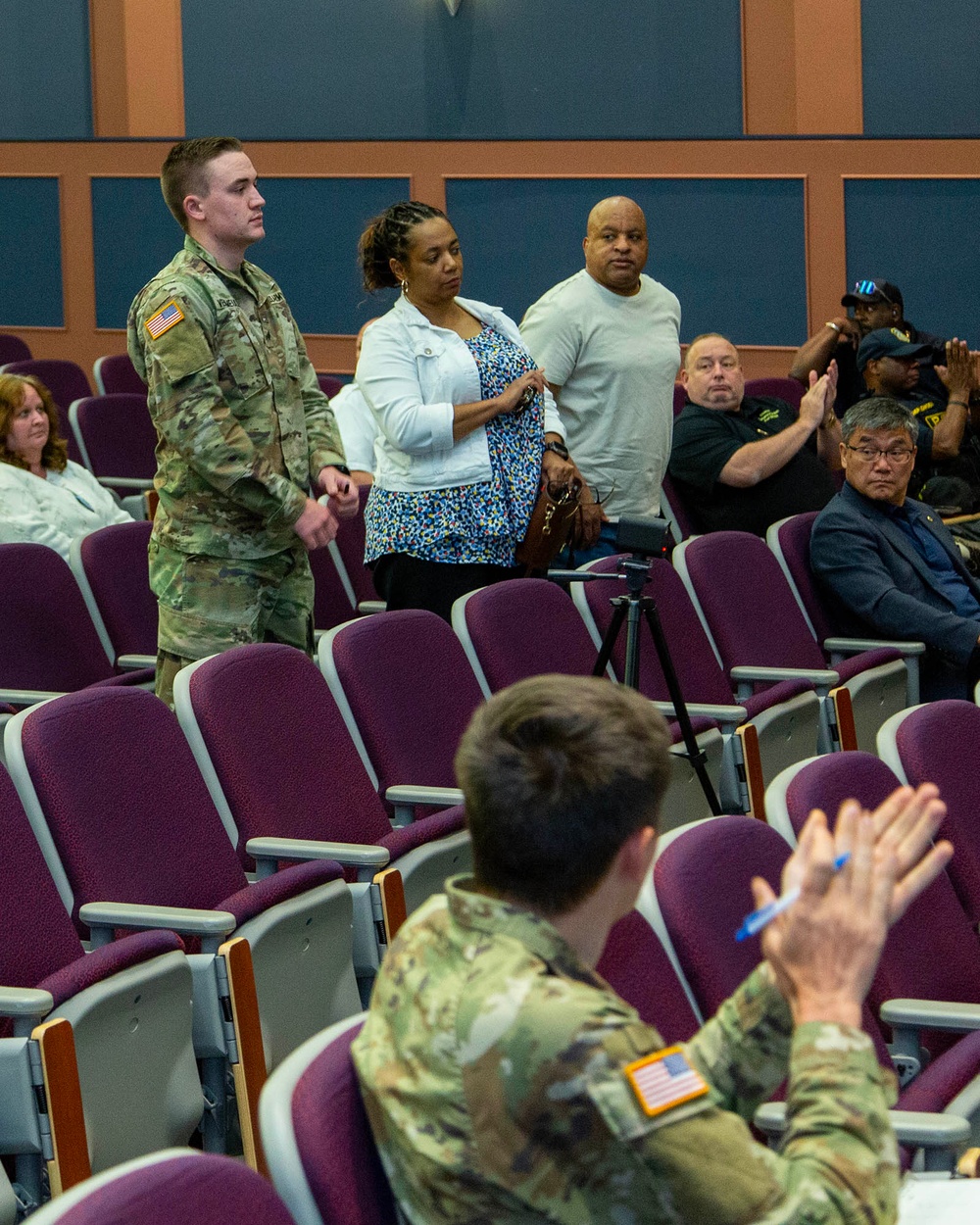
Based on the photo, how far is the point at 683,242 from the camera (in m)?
6.89

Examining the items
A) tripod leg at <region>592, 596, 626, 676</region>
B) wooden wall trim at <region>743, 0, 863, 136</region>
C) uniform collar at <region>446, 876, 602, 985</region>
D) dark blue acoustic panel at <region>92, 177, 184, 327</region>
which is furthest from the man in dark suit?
dark blue acoustic panel at <region>92, 177, 184, 327</region>

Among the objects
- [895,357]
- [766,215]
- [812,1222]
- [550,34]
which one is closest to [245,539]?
[812,1222]

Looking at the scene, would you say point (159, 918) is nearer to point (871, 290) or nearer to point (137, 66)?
point (871, 290)

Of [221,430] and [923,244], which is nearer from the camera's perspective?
[221,430]

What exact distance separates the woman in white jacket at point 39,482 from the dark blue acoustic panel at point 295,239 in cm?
282

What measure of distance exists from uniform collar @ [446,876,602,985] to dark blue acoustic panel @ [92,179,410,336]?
6.17 m

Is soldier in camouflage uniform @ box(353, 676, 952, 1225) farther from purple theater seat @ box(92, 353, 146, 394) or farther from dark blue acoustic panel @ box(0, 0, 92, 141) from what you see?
dark blue acoustic panel @ box(0, 0, 92, 141)

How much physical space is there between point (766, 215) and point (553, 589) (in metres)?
3.82

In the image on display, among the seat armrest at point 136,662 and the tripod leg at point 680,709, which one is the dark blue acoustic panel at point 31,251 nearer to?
the seat armrest at point 136,662

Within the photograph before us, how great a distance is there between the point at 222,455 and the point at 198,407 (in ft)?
0.29

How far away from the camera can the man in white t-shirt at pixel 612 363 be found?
4125mm

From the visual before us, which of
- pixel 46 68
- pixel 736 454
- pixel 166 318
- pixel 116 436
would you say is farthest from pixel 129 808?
pixel 46 68

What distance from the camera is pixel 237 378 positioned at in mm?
2994

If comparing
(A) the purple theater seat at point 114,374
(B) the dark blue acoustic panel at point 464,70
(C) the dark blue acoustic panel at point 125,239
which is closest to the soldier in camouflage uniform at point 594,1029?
(A) the purple theater seat at point 114,374
